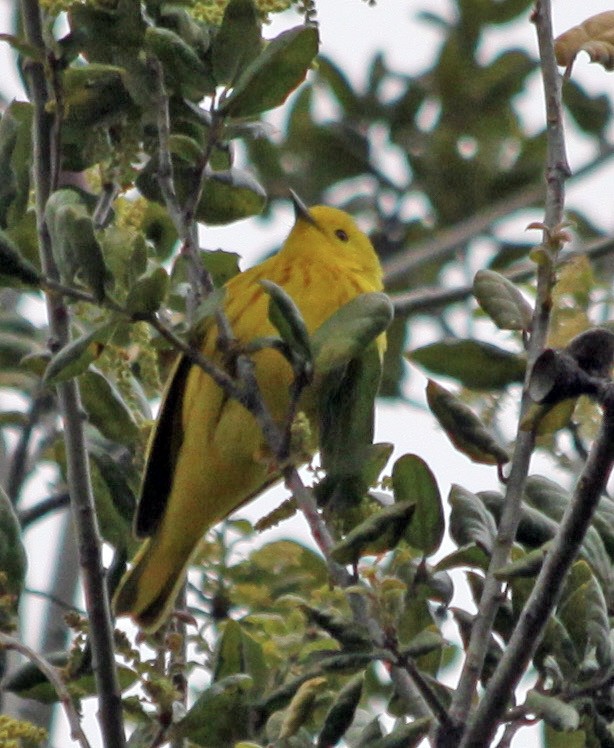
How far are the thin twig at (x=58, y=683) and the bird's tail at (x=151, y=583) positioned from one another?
3.57 feet

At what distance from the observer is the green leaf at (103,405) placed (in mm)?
2785

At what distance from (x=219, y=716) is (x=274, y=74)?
1012 mm

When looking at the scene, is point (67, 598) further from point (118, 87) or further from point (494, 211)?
point (118, 87)

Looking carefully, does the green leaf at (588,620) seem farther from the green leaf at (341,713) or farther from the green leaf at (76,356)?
the green leaf at (76,356)

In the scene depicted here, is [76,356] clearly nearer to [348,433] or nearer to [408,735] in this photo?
[348,433]

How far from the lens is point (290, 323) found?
225cm

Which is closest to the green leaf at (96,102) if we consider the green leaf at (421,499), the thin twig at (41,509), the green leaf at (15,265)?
the green leaf at (15,265)

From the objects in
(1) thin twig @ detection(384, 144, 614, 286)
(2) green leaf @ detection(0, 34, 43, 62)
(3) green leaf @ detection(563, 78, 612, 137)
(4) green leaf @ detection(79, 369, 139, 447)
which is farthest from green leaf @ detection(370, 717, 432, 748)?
(3) green leaf @ detection(563, 78, 612, 137)

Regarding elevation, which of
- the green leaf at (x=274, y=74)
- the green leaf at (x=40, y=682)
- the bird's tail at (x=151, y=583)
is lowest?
the green leaf at (x=40, y=682)

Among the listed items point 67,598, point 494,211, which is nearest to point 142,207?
point 67,598

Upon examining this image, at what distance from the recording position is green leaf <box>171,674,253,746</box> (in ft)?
7.72

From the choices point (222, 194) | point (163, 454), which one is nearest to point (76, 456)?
point (222, 194)

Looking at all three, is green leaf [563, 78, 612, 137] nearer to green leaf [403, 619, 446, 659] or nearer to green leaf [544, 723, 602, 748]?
green leaf [544, 723, 602, 748]

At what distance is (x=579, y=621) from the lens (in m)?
2.15
